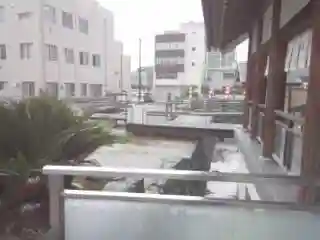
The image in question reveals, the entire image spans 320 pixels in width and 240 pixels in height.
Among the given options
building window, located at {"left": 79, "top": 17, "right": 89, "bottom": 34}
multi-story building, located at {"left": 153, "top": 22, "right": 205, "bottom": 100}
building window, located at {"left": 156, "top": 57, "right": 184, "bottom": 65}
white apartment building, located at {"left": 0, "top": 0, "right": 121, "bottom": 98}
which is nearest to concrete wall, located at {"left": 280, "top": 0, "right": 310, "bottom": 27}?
white apartment building, located at {"left": 0, "top": 0, "right": 121, "bottom": 98}

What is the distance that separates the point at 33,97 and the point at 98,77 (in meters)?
5.23

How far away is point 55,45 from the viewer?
5828 millimetres

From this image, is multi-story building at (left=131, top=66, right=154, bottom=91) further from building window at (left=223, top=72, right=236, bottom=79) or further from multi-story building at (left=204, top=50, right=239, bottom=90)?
building window at (left=223, top=72, right=236, bottom=79)

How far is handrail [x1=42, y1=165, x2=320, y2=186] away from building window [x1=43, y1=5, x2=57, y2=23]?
4.95 metres

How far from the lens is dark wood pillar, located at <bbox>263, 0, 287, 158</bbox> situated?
2.86 m

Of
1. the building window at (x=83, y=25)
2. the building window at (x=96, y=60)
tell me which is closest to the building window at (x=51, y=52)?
the building window at (x=83, y=25)

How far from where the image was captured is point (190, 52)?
30.4 ft

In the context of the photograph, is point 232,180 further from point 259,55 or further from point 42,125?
point 259,55

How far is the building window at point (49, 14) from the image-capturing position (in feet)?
18.1

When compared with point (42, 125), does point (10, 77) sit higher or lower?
higher

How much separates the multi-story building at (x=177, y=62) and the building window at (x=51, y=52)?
11.4 ft

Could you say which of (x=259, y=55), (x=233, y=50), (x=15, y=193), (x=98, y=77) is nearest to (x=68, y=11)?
(x=98, y=77)

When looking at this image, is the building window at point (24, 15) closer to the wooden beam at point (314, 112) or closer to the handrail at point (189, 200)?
the wooden beam at point (314, 112)

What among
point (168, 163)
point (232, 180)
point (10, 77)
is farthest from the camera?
point (10, 77)
